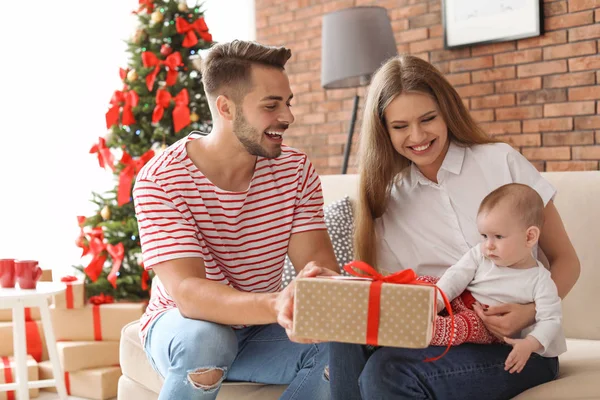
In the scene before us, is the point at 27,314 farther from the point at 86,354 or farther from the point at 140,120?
the point at 140,120

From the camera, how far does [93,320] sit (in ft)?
10.4

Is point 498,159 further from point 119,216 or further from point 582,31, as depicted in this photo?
point 119,216

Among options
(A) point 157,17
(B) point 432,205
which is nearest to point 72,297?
(A) point 157,17

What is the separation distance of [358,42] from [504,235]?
2187 mm

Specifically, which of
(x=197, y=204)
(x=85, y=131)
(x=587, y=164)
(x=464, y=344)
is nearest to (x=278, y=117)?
(x=197, y=204)

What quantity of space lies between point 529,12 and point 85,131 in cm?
242

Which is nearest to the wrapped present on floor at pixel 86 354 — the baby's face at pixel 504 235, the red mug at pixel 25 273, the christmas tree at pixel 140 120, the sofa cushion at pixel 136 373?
the christmas tree at pixel 140 120

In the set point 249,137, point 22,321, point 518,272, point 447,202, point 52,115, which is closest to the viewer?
point 518,272

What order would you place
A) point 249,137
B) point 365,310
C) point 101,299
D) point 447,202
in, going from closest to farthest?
1. point 365,310
2. point 249,137
3. point 447,202
4. point 101,299

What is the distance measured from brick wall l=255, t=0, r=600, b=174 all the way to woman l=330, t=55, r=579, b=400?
1660mm

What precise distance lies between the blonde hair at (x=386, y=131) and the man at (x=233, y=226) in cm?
17

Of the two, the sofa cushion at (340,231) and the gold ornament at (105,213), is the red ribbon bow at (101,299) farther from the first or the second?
the sofa cushion at (340,231)

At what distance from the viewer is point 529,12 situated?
350 centimetres

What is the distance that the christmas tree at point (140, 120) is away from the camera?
10.9 ft
